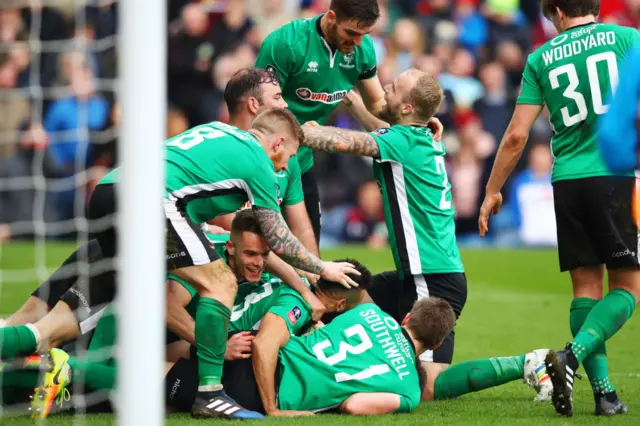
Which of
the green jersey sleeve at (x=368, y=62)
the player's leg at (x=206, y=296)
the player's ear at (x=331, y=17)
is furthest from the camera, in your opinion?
the green jersey sleeve at (x=368, y=62)

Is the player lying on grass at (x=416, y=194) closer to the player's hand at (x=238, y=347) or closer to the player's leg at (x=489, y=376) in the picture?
the player's leg at (x=489, y=376)

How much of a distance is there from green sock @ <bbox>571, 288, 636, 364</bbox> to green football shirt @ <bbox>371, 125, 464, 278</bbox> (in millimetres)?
1151

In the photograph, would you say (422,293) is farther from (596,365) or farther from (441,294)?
(596,365)

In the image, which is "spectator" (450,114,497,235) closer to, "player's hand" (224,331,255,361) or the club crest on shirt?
the club crest on shirt

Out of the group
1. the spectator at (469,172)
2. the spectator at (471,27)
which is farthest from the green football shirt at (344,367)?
the spectator at (471,27)

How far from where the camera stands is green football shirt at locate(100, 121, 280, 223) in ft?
17.3

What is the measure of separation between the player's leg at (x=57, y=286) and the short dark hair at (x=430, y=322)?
195 centimetres

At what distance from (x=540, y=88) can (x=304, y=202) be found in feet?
6.98

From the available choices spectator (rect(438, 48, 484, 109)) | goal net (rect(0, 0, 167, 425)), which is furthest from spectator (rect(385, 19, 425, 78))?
goal net (rect(0, 0, 167, 425))

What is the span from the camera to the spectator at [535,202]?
15492 mm

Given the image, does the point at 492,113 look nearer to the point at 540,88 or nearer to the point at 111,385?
the point at 540,88

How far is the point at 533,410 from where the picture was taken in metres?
5.49

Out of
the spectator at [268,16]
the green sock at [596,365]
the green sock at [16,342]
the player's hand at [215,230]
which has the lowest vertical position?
the green sock at [596,365]

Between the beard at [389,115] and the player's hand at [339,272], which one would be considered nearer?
the player's hand at [339,272]
